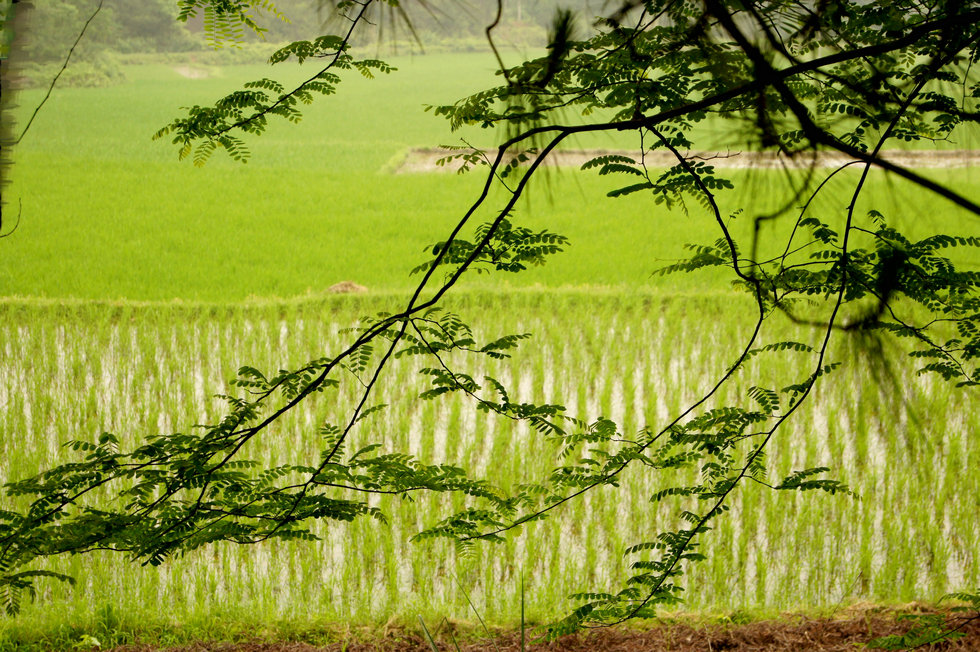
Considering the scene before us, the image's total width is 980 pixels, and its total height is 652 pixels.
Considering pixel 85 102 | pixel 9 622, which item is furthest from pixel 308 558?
pixel 85 102

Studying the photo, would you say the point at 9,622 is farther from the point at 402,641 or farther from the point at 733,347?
the point at 733,347

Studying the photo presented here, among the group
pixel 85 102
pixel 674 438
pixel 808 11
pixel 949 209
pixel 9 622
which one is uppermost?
pixel 85 102

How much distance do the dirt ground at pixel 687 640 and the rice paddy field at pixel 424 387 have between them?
13 cm

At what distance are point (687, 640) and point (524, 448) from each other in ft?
4.25

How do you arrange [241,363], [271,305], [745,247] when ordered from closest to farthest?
[241,363] < [271,305] < [745,247]

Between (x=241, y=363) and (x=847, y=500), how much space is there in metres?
2.66

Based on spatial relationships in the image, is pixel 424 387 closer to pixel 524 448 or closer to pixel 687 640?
pixel 524 448

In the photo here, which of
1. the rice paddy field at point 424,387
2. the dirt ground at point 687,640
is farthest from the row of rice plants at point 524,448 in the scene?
the dirt ground at point 687,640

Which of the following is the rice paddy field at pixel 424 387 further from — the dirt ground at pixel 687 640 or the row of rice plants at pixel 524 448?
the dirt ground at pixel 687 640

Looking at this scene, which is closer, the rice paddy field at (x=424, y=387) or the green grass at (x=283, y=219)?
the rice paddy field at (x=424, y=387)

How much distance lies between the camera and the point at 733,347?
4145 mm

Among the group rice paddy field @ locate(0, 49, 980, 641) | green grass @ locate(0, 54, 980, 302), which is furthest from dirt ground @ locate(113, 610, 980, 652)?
green grass @ locate(0, 54, 980, 302)

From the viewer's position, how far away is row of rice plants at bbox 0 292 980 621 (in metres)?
2.45

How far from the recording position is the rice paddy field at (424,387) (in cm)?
245
